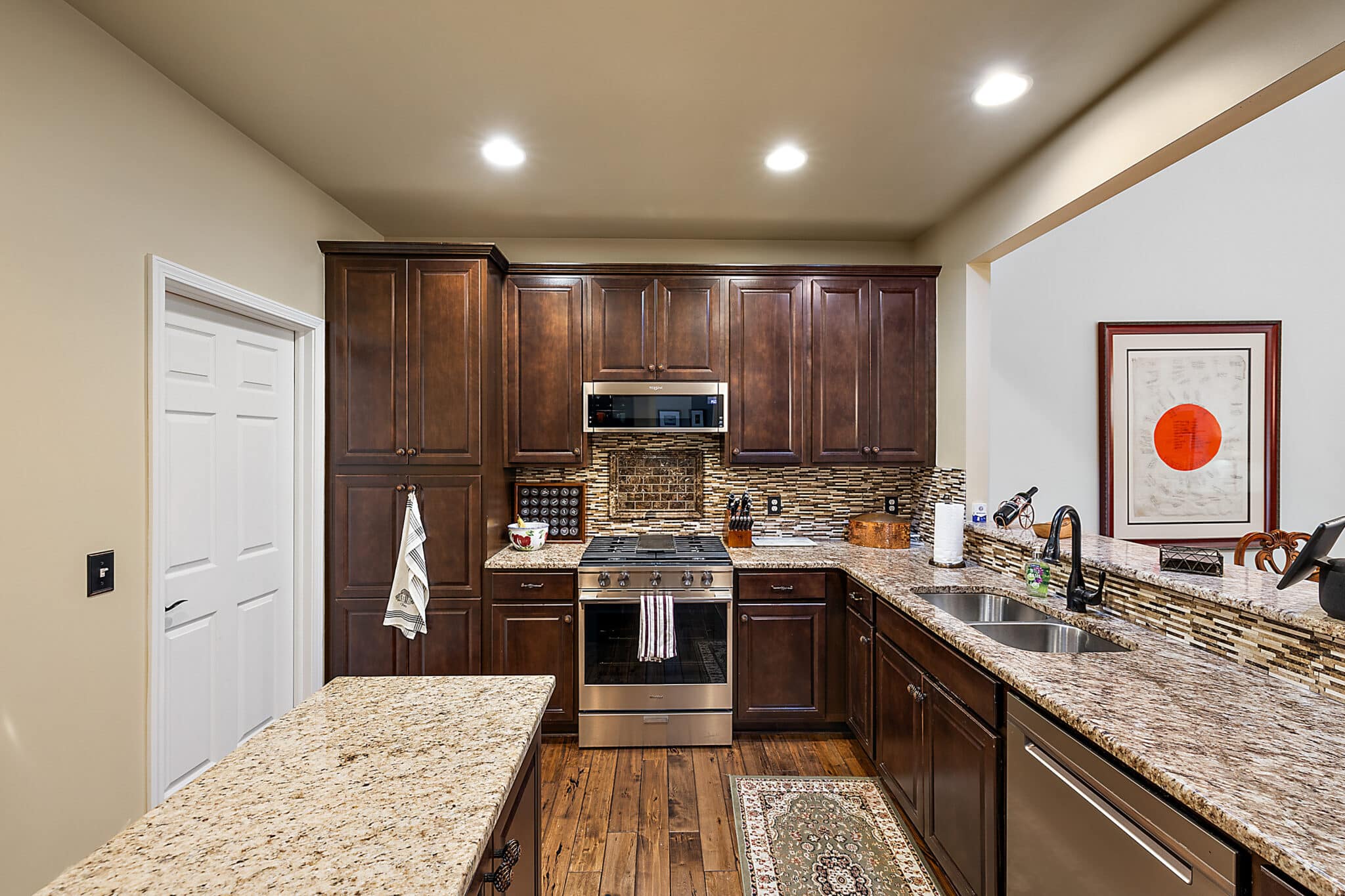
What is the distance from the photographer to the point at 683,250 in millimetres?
3734

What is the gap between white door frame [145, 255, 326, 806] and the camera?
78.6 inches

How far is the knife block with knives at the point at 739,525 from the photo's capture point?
142 inches

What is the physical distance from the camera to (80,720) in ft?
5.79

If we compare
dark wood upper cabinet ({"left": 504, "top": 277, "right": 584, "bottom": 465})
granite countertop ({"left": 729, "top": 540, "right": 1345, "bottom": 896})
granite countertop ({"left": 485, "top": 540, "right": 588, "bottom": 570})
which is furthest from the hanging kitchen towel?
granite countertop ({"left": 729, "top": 540, "right": 1345, "bottom": 896})

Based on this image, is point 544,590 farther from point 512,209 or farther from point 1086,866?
point 1086,866

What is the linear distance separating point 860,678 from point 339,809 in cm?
247

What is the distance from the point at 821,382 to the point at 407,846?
3083mm

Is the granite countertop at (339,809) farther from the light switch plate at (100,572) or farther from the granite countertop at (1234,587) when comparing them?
the granite countertop at (1234,587)

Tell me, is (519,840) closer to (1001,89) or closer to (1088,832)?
(1088,832)

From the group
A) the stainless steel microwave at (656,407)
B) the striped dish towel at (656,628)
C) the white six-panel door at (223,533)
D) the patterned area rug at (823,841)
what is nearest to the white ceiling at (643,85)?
the white six-panel door at (223,533)

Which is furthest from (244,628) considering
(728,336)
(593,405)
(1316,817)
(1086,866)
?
(1316,817)

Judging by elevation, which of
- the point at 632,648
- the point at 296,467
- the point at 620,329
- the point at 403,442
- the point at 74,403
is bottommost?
the point at 632,648

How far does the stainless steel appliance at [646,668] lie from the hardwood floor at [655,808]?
10cm

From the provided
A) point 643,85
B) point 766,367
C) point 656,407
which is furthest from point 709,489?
point 643,85
